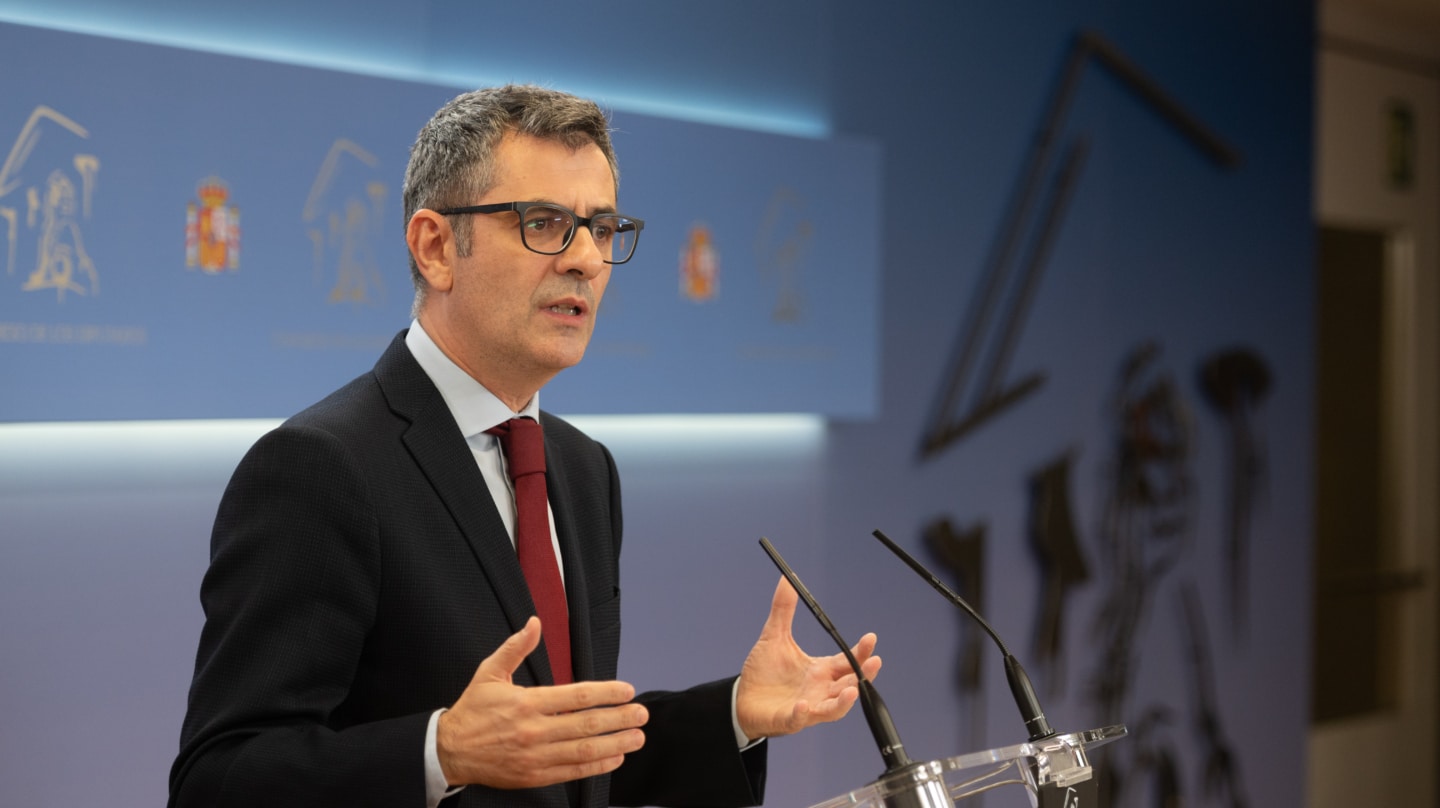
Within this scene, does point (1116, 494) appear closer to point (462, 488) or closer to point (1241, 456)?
point (1241, 456)

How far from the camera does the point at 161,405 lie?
7.82ft

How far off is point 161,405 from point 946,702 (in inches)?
89.3

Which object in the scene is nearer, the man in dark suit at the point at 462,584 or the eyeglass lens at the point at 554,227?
the man in dark suit at the point at 462,584

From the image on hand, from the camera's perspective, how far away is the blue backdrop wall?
241 cm

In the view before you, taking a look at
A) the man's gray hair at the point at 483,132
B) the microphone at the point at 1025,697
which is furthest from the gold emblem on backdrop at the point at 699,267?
the microphone at the point at 1025,697

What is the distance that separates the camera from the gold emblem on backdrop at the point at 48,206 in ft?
7.30

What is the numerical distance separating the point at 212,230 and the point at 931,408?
197 centimetres

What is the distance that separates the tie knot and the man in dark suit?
20 mm

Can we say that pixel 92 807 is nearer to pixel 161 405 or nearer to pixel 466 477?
pixel 161 405

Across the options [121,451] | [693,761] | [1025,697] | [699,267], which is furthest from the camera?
[699,267]

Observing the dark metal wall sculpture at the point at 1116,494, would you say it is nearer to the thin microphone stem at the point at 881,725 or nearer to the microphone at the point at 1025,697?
the microphone at the point at 1025,697

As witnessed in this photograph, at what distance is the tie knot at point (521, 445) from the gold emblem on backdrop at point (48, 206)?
1.07m

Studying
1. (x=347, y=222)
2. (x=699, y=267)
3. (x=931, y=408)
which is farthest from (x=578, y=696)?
(x=931, y=408)

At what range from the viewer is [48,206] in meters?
2.26
